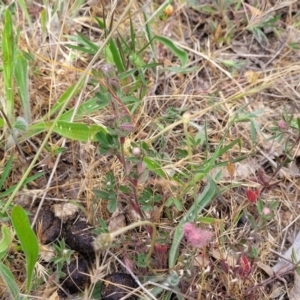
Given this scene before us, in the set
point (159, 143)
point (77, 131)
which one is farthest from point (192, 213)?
point (77, 131)

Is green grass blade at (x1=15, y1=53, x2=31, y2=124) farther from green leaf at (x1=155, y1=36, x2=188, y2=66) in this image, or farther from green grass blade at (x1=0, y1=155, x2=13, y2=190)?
green leaf at (x1=155, y1=36, x2=188, y2=66)

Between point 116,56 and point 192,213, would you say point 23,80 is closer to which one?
point 116,56

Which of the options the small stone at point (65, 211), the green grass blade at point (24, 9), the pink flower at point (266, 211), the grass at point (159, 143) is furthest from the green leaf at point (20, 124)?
the pink flower at point (266, 211)

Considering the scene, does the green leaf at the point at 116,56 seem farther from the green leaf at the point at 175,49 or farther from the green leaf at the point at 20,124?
the green leaf at the point at 20,124

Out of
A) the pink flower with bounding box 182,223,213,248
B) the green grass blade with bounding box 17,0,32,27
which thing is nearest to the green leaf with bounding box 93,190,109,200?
the pink flower with bounding box 182,223,213,248

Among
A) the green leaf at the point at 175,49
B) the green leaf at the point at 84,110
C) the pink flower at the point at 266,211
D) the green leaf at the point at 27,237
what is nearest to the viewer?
the green leaf at the point at 27,237
